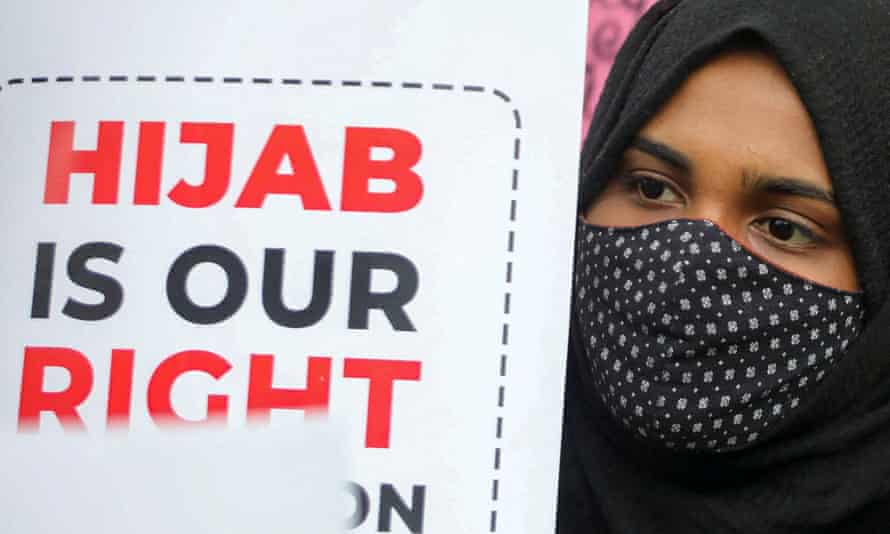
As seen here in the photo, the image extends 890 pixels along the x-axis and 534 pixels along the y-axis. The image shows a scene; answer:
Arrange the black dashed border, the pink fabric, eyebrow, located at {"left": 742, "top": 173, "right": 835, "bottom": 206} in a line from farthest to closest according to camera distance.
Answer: the pink fabric < eyebrow, located at {"left": 742, "top": 173, "right": 835, "bottom": 206} < the black dashed border

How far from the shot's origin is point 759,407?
106cm

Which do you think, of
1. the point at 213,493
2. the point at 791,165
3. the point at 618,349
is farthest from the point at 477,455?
the point at 791,165

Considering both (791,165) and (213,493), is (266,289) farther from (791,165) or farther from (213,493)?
(791,165)

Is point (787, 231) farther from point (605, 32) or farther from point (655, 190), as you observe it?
point (605, 32)

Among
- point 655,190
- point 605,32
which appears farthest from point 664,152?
point 605,32

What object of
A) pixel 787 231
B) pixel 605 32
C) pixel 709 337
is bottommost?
pixel 709 337

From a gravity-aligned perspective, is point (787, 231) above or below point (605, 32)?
below

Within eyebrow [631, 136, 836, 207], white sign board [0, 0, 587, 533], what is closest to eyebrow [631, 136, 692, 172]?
eyebrow [631, 136, 836, 207]

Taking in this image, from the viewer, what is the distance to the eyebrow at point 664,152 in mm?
1065

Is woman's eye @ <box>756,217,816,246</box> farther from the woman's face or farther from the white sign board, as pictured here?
the white sign board

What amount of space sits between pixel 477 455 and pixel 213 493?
19 cm

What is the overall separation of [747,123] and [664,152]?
9cm

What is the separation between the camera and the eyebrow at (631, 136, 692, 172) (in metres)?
1.07

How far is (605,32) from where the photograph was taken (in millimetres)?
1535
